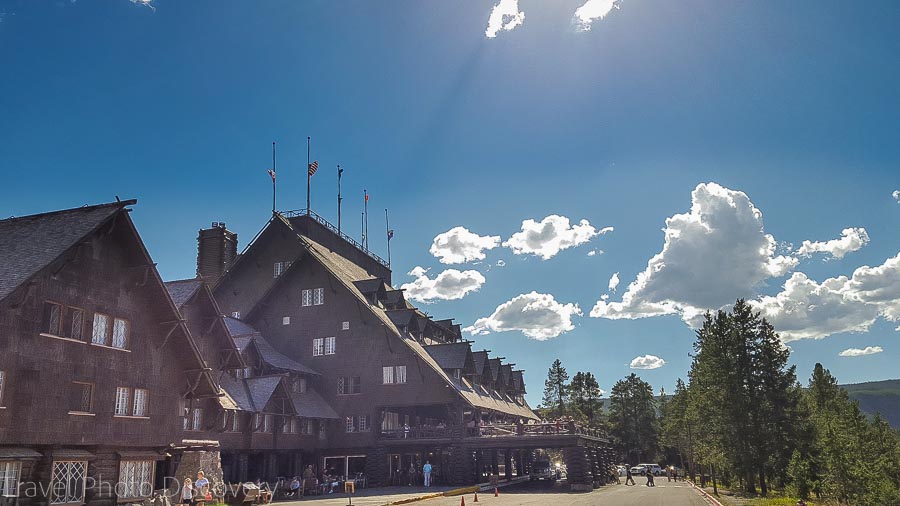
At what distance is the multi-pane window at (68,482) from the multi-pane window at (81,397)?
6.15 feet

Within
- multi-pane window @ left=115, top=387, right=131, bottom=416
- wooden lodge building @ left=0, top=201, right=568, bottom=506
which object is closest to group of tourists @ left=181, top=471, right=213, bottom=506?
wooden lodge building @ left=0, top=201, right=568, bottom=506

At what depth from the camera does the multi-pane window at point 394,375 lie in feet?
162

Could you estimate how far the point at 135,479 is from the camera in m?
27.1

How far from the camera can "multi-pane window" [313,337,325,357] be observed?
51984mm

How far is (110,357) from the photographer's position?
26.0 m

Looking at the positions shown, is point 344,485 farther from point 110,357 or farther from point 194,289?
point 110,357

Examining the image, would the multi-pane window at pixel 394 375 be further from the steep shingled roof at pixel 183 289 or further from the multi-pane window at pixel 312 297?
the steep shingled roof at pixel 183 289

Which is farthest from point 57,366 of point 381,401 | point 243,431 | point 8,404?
point 381,401

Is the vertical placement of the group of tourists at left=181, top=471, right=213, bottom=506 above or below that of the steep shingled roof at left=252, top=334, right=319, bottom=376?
below

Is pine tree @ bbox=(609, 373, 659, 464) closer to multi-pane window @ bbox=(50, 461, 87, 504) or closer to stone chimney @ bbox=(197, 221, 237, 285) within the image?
stone chimney @ bbox=(197, 221, 237, 285)

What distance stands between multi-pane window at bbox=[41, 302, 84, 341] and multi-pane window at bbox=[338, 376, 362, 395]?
27.2 meters

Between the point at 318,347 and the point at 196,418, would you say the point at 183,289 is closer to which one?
the point at 196,418

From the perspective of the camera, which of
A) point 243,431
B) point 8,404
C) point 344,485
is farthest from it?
point 344,485

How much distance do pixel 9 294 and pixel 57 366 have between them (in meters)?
3.31
